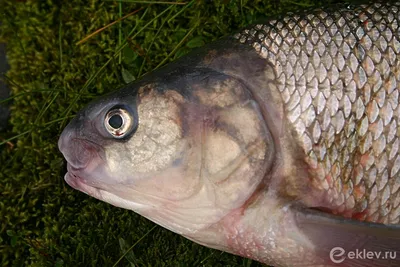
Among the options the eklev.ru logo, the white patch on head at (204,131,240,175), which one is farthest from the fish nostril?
the eklev.ru logo

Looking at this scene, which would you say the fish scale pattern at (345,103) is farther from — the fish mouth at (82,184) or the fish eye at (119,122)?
the fish mouth at (82,184)

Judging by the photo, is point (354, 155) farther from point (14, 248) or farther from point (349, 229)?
point (14, 248)

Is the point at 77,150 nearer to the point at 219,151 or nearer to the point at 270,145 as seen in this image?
the point at 219,151

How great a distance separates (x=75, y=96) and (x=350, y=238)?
1.59 meters

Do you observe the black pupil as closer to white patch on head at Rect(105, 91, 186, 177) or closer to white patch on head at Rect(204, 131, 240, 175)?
white patch on head at Rect(105, 91, 186, 177)

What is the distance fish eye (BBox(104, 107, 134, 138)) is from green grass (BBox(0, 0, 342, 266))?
2.70 feet

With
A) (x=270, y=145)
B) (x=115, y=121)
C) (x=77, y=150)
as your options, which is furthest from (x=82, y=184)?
(x=270, y=145)

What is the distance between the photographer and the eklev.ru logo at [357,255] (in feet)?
5.86

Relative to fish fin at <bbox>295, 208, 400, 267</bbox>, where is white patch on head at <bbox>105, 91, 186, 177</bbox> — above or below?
above

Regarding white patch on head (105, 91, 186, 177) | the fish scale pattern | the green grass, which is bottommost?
the green grass

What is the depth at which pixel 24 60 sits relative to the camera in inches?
114

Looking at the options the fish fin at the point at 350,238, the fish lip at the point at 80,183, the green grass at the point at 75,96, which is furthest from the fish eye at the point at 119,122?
the green grass at the point at 75,96

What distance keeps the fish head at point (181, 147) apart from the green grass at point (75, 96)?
71 centimetres

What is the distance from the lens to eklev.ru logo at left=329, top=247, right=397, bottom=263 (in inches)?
70.4
